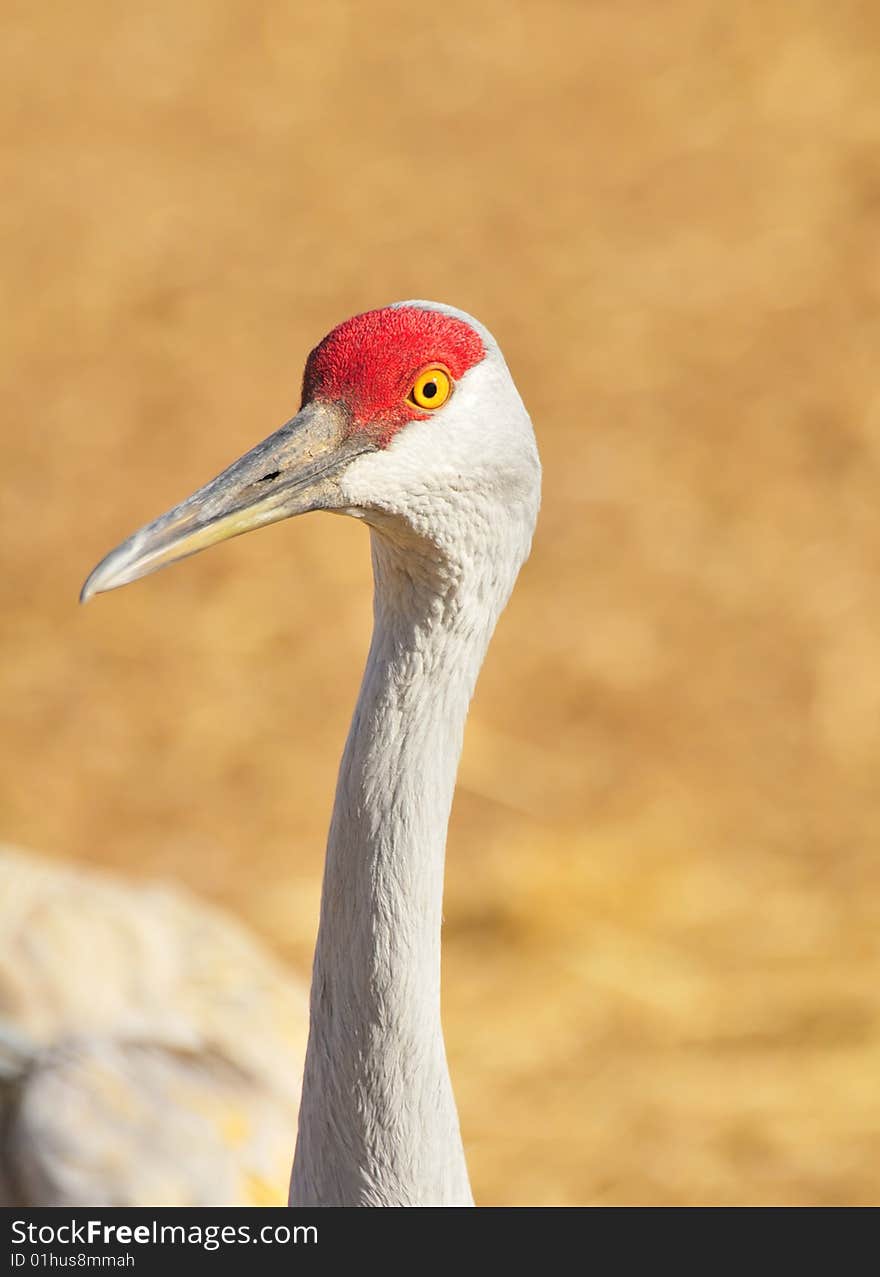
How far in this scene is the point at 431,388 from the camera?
197 centimetres

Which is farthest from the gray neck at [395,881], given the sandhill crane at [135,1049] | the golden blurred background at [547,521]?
the golden blurred background at [547,521]

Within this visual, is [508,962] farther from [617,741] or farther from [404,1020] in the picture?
[404,1020]

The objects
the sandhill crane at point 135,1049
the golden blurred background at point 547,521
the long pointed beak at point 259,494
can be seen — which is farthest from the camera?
the golden blurred background at point 547,521

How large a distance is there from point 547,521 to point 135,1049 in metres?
3.08

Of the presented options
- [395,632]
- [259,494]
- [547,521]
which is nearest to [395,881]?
[395,632]

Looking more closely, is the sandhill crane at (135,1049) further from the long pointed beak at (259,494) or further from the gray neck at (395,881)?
the long pointed beak at (259,494)

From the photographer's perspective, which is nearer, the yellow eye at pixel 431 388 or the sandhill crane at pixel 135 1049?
the yellow eye at pixel 431 388

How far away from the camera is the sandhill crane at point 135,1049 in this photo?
113 inches

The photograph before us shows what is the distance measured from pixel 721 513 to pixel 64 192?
131 inches

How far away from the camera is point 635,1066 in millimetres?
4043

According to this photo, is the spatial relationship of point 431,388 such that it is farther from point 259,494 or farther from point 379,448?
point 259,494

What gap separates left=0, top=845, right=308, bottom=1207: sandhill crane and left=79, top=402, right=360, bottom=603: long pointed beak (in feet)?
4.28

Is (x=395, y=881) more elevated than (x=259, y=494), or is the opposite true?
(x=259, y=494)
